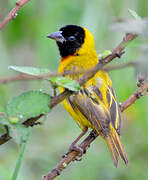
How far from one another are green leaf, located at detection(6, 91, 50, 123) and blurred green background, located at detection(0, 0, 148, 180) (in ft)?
6.45

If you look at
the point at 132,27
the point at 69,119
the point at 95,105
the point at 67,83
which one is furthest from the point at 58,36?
the point at 132,27

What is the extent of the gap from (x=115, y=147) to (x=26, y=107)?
70.6 inches

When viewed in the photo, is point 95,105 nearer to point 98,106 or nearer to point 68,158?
point 98,106

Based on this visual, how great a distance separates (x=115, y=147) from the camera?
10.0 ft

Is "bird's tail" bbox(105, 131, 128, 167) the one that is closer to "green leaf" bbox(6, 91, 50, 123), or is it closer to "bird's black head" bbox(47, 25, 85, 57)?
"bird's black head" bbox(47, 25, 85, 57)

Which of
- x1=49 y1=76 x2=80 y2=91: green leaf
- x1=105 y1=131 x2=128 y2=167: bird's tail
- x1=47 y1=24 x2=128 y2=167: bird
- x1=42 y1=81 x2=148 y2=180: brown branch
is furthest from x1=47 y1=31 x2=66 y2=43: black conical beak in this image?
x1=49 y1=76 x2=80 y2=91: green leaf

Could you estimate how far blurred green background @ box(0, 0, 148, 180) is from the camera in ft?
12.2

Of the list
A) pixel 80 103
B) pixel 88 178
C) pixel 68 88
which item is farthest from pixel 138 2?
pixel 68 88

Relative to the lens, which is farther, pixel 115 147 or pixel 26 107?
pixel 115 147

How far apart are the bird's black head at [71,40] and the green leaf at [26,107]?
2658mm

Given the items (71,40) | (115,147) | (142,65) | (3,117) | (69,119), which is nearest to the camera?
(142,65)

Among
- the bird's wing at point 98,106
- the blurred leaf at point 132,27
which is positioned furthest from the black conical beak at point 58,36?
the blurred leaf at point 132,27

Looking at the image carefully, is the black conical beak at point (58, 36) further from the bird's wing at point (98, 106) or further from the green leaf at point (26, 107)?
the green leaf at point (26, 107)

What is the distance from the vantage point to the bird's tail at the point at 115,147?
2.97 meters
